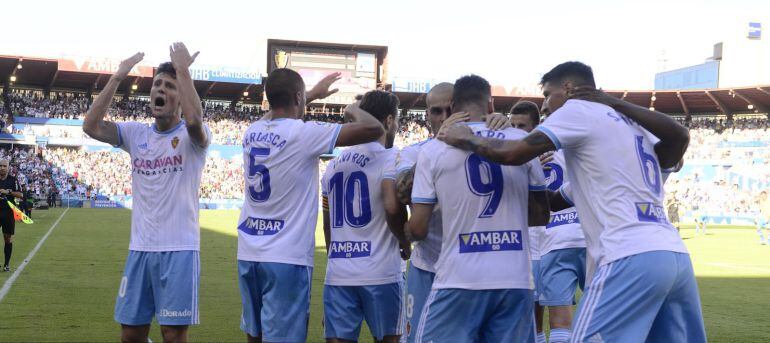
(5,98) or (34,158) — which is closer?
(34,158)

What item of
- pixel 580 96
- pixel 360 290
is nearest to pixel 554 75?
pixel 580 96

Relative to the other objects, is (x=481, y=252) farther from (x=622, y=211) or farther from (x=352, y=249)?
(x=352, y=249)

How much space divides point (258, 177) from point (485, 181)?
1.59m

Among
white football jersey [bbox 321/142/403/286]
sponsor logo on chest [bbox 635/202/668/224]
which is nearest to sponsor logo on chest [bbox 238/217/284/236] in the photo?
white football jersey [bbox 321/142/403/286]

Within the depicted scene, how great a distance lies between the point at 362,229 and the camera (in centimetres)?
496

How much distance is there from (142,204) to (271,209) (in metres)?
1.16

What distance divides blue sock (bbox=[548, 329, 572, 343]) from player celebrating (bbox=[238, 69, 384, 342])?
2607mm

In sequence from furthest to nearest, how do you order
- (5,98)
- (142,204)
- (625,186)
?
(5,98) < (142,204) < (625,186)

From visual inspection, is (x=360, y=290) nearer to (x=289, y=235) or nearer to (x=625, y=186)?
(x=289, y=235)

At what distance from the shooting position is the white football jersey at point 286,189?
471 cm

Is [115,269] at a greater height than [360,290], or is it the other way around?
[360,290]

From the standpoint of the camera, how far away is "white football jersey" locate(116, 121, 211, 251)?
17.0ft

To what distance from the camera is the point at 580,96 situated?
3951mm

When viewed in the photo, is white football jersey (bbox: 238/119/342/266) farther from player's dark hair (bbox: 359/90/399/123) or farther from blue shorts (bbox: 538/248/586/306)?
blue shorts (bbox: 538/248/586/306)
